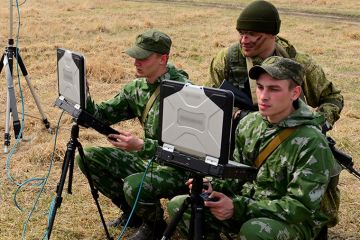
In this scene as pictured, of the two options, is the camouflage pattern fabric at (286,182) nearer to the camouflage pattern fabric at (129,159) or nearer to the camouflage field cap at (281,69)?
the camouflage field cap at (281,69)

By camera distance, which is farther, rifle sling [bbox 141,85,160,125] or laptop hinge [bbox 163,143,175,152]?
rifle sling [bbox 141,85,160,125]

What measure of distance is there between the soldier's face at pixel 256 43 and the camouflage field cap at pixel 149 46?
619mm

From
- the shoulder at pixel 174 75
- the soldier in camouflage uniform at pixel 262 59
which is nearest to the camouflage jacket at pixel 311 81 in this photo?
the soldier in camouflage uniform at pixel 262 59

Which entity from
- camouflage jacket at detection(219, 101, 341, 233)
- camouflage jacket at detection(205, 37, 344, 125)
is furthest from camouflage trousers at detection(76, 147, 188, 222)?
camouflage jacket at detection(205, 37, 344, 125)

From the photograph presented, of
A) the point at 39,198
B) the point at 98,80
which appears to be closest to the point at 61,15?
the point at 98,80

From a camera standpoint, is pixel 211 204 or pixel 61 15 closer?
pixel 211 204

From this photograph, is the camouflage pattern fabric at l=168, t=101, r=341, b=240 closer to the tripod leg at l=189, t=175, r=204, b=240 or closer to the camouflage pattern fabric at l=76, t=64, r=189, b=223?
the tripod leg at l=189, t=175, r=204, b=240

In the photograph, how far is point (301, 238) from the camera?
3.30 meters

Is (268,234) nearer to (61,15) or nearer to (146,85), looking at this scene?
(146,85)

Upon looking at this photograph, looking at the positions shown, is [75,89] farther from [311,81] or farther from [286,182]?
[311,81]

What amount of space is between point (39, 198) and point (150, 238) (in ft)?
4.96

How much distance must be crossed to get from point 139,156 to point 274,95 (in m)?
1.36

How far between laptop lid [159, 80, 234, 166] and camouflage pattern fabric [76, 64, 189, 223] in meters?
1.10

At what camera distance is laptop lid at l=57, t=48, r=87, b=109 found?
3469 mm
